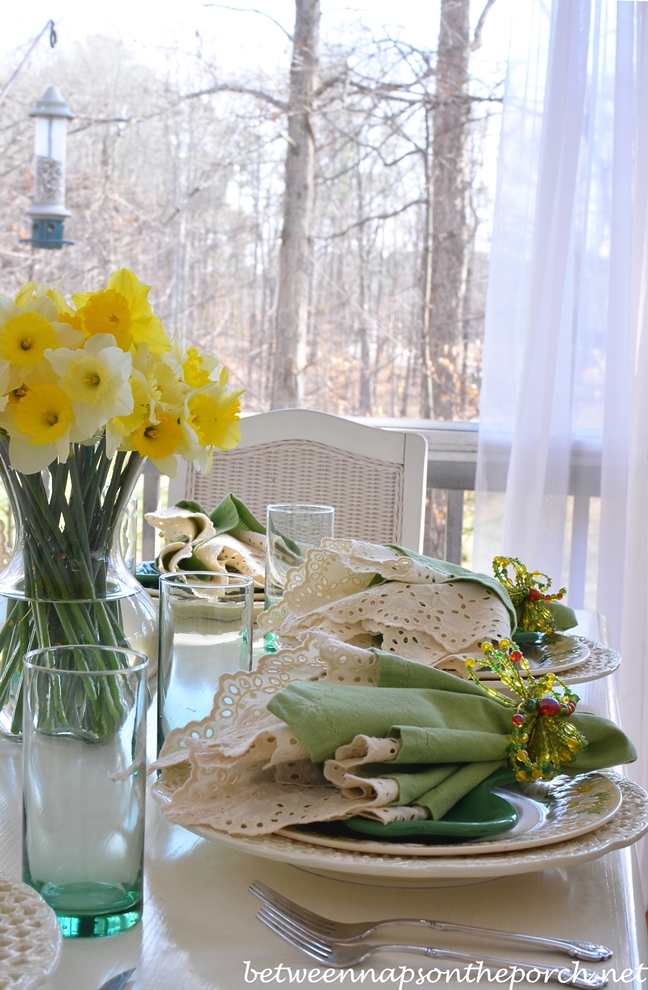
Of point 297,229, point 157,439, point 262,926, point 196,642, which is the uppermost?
point 297,229

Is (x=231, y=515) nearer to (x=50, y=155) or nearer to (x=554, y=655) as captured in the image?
(x=554, y=655)

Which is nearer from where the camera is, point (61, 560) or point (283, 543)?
point (61, 560)

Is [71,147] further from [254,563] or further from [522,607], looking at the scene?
[522,607]

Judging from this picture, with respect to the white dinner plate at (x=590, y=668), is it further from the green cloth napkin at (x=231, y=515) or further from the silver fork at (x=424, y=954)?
the green cloth napkin at (x=231, y=515)

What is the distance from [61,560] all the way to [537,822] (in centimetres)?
38

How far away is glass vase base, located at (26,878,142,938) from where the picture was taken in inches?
20.1

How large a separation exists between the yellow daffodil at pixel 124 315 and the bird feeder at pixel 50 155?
7.68 feet

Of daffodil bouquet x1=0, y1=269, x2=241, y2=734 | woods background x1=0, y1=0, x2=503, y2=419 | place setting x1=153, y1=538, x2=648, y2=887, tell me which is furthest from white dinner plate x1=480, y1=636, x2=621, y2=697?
woods background x1=0, y1=0, x2=503, y2=419

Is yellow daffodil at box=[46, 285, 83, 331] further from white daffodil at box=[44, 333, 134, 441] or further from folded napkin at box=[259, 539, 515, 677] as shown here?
folded napkin at box=[259, 539, 515, 677]

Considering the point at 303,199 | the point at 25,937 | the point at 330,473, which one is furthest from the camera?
the point at 303,199

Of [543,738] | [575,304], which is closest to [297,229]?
[575,304]

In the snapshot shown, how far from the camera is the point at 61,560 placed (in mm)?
734

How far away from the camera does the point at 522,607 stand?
1.04 metres

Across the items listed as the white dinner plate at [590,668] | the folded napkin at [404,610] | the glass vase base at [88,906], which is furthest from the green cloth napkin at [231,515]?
the glass vase base at [88,906]
